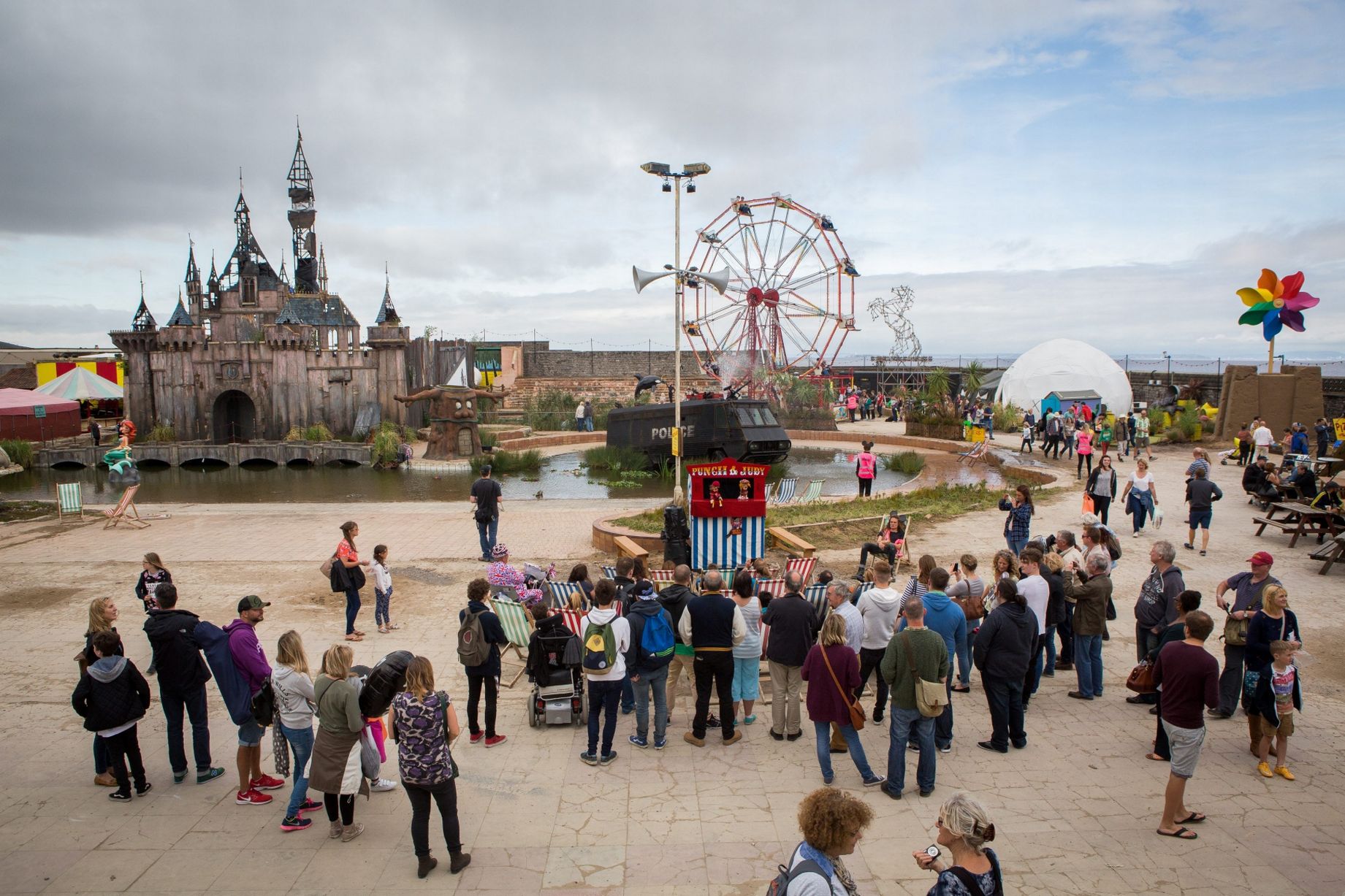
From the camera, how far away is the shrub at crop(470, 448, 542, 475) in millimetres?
26109

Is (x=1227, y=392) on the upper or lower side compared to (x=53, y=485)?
upper

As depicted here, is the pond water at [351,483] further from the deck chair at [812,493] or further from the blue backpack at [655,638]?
the blue backpack at [655,638]

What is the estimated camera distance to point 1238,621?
6332 millimetres

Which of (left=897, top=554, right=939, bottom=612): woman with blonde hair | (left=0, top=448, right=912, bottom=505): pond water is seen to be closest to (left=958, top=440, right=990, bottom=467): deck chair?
(left=0, top=448, right=912, bottom=505): pond water

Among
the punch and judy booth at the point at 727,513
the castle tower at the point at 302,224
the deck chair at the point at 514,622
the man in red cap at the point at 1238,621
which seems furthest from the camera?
the castle tower at the point at 302,224

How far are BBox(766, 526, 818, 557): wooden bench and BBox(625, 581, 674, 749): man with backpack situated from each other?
5.80 metres

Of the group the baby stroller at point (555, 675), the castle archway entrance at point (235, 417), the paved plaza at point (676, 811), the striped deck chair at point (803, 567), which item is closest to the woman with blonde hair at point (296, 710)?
the paved plaza at point (676, 811)

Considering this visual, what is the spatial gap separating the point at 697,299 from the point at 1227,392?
20293 mm

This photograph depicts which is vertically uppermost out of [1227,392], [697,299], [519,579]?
[697,299]

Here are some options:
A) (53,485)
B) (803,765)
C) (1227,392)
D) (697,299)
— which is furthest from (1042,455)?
(53,485)

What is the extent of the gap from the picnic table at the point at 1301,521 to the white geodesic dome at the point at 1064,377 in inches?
906

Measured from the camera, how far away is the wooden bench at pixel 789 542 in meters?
12.1

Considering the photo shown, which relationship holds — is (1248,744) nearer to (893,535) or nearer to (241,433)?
(893,535)

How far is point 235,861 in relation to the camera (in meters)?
4.93
